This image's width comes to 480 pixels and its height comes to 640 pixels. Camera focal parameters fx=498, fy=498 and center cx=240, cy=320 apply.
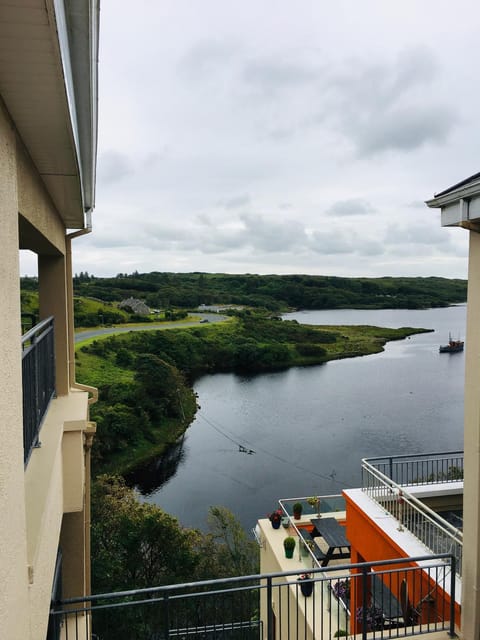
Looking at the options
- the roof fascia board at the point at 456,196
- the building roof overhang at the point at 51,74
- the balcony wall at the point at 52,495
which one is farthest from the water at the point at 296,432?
the building roof overhang at the point at 51,74

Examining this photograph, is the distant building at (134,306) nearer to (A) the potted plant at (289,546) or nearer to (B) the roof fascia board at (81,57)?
(A) the potted plant at (289,546)

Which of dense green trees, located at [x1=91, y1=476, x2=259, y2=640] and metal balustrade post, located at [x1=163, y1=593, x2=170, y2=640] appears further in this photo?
dense green trees, located at [x1=91, y1=476, x2=259, y2=640]

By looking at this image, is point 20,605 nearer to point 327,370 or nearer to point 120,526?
point 120,526

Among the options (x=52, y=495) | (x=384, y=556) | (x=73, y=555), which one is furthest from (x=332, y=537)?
(x=52, y=495)

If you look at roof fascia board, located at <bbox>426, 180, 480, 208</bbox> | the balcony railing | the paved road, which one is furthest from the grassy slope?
roof fascia board, located at <bbox>426, 180, 480, 208</bbox>

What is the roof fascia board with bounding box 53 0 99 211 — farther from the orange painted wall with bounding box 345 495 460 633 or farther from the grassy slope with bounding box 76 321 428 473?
the grassy slope with bounding box 76 321 428 473

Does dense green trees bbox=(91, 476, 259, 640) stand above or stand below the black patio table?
below

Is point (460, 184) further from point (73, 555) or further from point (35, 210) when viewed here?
point (73, 555)
